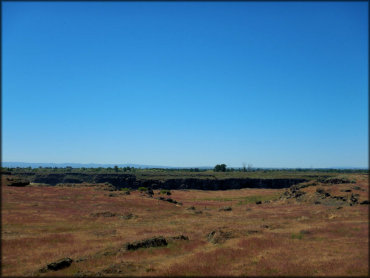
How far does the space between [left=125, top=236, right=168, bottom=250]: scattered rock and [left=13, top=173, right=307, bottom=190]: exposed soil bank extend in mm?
109259

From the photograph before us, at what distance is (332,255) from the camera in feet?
73.8

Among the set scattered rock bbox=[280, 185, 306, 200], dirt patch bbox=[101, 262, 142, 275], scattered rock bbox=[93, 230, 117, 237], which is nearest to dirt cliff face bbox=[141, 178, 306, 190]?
scattered rock bbox=[280, 185, 306, 200]

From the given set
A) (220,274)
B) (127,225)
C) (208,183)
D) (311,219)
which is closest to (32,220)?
(127,225)

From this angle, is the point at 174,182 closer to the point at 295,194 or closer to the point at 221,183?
the point at 221,183

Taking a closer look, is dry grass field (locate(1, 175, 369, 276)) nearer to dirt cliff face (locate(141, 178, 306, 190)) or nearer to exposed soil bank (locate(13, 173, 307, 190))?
exposed soil bank (locate(13, 173, 307, 190))

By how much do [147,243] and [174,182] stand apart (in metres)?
116

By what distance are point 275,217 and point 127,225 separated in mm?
26391

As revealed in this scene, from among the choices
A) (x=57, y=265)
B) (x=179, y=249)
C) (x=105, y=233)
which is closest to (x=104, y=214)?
(x=105, y=233)

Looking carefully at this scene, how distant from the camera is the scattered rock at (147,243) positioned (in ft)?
92.4

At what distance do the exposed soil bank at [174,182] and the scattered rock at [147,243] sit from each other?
109259 millimetres

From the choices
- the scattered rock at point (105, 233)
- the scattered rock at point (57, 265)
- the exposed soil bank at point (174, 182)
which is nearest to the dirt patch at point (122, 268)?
the scattered rock at point (57, 265)

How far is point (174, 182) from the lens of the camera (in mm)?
144625

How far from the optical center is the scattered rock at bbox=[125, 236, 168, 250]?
2816 centimetres

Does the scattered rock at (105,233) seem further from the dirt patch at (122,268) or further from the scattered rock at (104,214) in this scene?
the dirt patch at (122,268)
